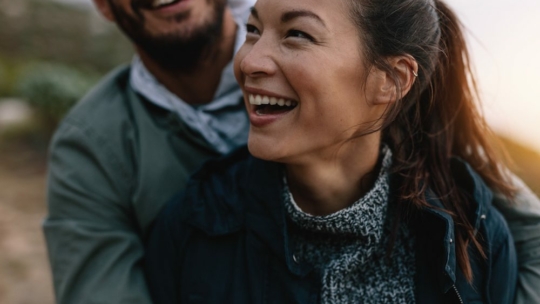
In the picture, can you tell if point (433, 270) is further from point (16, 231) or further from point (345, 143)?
point (16, 231)

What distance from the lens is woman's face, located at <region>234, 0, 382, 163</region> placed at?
66.7 inches

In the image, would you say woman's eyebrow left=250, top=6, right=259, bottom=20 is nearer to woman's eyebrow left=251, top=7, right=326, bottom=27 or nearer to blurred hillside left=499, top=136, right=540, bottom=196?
woman's eyebrow left=251, top=7, right=326, bottom=27

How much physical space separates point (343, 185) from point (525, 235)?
0.69m

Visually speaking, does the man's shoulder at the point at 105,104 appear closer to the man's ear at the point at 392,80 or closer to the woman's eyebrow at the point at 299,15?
the woman's eyebrow at the point at 299,15

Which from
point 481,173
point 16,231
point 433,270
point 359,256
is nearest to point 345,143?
point 359,256

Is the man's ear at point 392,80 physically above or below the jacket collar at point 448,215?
above

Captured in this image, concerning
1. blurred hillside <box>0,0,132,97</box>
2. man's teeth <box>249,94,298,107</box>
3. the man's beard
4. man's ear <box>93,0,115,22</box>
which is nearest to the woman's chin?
man's teeth <box>249,94,298,107</box>

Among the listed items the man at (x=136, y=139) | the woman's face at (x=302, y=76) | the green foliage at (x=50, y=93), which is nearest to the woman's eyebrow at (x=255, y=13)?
the woman's face at (x=302, y=76)

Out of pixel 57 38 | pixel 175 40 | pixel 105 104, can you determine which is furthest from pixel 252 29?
pixel 57 38

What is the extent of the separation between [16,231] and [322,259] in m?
3.19

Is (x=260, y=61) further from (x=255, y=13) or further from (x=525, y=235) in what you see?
(x=525, y=235)

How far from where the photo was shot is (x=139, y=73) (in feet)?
8.48

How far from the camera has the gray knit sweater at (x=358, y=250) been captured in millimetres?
1886

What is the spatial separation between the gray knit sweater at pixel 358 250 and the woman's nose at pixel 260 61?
45 cm
